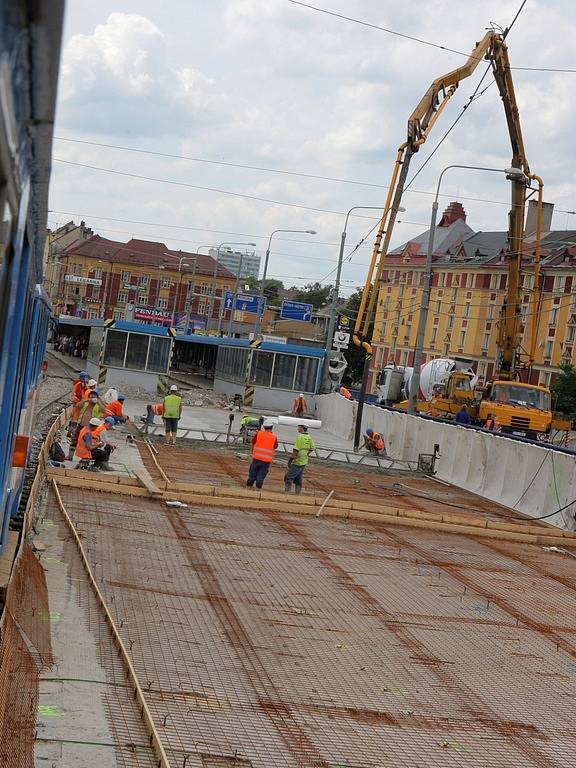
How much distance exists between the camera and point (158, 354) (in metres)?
47.6

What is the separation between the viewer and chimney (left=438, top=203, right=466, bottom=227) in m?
99.3

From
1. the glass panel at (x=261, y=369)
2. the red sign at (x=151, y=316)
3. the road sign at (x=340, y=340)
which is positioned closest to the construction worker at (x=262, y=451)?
the road sign at (x=340, y=340)

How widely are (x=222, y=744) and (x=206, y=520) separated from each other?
31.2ft

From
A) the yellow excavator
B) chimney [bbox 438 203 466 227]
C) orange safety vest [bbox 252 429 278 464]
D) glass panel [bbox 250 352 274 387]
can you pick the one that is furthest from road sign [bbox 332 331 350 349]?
chimney [bbox 438 203 466 227]

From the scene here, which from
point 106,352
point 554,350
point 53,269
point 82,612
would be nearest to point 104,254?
point 53,269

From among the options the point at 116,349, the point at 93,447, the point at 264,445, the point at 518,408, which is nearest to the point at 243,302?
the point at 116,349

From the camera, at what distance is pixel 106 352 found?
46875 mm

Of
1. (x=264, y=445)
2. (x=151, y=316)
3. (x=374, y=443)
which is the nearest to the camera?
(x=264, y=445)

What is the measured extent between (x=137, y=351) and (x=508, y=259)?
58.5 feet

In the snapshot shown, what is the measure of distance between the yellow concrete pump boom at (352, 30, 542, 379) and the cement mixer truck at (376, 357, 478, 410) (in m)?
4.20

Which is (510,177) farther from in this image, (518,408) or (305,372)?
(305,372)

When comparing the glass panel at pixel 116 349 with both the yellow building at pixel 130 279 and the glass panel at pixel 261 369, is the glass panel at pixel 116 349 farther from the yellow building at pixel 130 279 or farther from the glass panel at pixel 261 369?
the yellow building at pixel 130 279

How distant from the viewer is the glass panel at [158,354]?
47406 mm

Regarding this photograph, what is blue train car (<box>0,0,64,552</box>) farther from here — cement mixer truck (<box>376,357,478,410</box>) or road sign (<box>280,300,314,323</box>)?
road sign (<box>280,300,314,323</box>)
